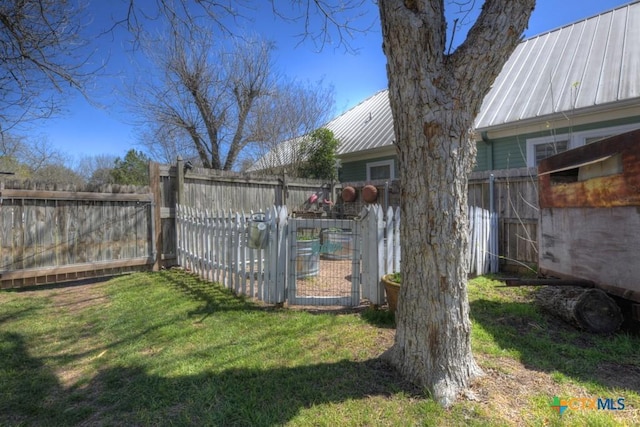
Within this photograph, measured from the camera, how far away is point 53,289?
19.2 ft

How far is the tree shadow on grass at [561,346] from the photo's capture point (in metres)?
2.80

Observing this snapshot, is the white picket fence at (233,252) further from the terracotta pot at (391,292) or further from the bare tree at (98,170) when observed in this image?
the bare tree at (98,170)

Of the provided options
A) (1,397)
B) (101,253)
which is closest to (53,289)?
(101,253)

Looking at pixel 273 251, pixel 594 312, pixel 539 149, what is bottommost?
pixel 594 312

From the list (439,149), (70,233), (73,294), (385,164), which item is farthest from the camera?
(385,164)

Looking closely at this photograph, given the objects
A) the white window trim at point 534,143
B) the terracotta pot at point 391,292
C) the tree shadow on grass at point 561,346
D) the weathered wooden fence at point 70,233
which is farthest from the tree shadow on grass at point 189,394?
the white window trim at point 534,143

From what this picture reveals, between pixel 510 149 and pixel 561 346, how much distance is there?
6.44 meters

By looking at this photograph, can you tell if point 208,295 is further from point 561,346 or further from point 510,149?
point 510,149

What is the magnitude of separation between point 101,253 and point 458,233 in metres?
6.33

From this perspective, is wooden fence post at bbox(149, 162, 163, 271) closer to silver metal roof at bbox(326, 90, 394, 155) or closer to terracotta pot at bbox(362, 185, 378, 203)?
terracotta pot at bbox(362, 185, 378, 203)

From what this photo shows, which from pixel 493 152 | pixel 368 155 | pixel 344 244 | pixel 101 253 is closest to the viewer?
pixel 101 253

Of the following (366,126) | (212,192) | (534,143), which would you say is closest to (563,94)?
(534,143)

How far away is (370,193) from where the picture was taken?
945 cm

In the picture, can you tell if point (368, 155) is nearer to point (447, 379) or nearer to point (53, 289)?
point (53, 289)
